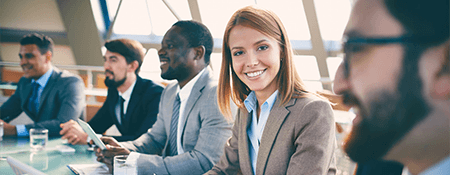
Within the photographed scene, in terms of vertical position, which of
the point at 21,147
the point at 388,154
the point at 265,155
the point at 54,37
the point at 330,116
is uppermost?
the point at 388,154

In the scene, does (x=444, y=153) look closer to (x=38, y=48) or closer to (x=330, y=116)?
(x=330, y=116)

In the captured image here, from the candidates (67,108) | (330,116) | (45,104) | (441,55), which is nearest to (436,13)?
(441,55)

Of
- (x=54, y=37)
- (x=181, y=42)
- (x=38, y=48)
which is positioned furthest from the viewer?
(x=54, y=37)

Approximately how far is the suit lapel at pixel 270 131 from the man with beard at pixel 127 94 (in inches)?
54.5

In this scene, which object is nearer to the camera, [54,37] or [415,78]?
[415,78]

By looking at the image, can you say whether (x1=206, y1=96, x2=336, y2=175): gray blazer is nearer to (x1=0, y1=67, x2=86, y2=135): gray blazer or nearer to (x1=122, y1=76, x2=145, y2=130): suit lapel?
(x1=122, y1=76, x2=145, y2=130): suit lapel

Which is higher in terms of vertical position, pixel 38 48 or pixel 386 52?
pixel 386 52

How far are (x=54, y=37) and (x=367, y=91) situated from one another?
360 inches

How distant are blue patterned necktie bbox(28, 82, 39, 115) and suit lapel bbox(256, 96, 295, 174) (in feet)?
7.79

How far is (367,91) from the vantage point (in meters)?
0.21

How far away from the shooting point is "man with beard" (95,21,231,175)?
1521 millimetres

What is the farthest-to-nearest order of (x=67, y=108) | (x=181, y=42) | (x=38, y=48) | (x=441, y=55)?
1. (x=38, y=48)
2. (x=67, y=108)
3. (x=181, y=42)
4. (x=441, y=55)

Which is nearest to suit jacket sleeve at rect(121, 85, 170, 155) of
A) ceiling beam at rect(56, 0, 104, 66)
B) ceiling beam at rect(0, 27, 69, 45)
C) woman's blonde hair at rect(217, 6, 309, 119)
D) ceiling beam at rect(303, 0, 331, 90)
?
woman's blonde hair at rect(217, 6, 309, 119)

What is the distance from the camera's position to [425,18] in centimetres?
19
